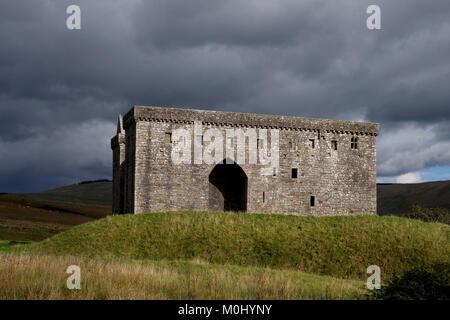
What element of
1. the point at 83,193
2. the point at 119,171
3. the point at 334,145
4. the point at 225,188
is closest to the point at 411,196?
the point at 334,145

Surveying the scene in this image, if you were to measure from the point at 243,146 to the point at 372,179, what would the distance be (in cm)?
1283

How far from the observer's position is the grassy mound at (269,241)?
955 inches

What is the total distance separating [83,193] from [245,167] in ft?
433

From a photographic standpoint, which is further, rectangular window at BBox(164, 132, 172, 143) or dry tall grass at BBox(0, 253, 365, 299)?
rectangular window at BBox(164, 132, 172, 143)

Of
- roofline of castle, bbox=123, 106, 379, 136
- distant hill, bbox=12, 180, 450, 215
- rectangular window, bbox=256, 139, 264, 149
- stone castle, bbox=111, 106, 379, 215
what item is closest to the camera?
stone castle, bbox=111, 106, 379, 215

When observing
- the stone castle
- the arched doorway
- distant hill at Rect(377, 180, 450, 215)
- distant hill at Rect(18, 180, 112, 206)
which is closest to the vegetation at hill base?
the stone castle

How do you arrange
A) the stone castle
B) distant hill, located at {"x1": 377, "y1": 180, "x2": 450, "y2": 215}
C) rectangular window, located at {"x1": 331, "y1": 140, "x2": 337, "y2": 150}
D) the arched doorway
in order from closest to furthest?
the stone castle
the arched doorway
rectangular window, located at {"x1": 331, "y1": 140, "x2": 337, "y2": 150}
distant hill, located at {"x1": 377, "y1": 180, "x2": 450, "y2": 215}

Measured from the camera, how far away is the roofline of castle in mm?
36062

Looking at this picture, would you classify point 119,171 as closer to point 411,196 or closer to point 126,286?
point 126,286

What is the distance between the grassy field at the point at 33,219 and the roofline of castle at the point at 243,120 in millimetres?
15209

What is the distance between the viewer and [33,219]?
202 feet

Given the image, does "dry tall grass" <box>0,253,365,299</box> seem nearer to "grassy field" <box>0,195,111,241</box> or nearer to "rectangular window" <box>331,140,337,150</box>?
"rectangular window" <box>331,140,337,150</box>

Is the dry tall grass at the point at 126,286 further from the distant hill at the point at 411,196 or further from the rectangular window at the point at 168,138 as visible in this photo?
the distant hill at the point at 411,196

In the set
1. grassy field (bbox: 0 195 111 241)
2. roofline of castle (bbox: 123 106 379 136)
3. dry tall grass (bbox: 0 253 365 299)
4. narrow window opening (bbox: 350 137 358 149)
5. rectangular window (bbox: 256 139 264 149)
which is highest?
roofline of castle (bbox: 123 106 379 136)
